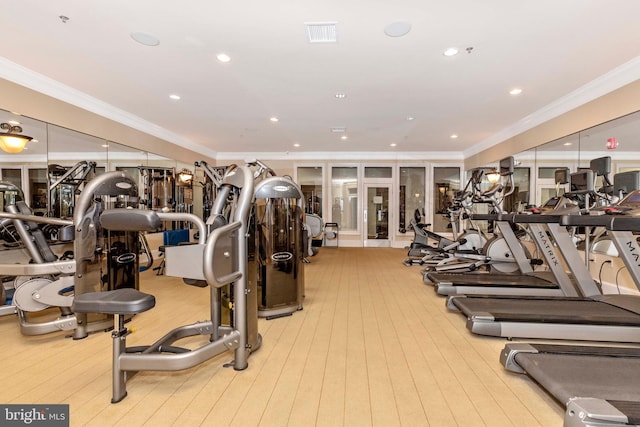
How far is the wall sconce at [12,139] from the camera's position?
3750 millimetres

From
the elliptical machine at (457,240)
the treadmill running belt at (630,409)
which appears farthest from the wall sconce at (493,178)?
the treadmill running belt at (630,409)

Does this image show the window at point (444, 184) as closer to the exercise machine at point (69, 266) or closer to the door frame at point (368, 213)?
the door frame at point (368, 213)

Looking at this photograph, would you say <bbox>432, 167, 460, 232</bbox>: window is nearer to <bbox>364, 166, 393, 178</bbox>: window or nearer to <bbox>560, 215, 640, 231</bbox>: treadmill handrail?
<bbox>364, 166, 393, 178</bbox>: window

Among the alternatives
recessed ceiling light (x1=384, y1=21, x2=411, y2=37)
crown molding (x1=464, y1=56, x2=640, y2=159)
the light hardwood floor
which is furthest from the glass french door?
recessed ceiling light (x1=384, y1=21, x2=411, y2=37)

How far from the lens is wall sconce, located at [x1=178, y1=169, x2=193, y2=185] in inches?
290

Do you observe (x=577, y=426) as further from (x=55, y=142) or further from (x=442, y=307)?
(x=55, y=142)

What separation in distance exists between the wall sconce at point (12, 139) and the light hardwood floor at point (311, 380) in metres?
2.01

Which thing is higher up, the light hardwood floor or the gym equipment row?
the gym equipment row

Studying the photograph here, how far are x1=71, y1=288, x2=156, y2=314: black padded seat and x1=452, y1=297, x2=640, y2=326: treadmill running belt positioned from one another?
109 inches

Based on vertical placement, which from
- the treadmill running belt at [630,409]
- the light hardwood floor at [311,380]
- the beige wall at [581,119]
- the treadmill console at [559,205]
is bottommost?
the light hardwood floor at [311,380]

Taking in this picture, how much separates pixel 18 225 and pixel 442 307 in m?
4.58

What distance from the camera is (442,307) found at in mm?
3895

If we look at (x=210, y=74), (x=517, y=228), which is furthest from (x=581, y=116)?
(x=210, y=74)

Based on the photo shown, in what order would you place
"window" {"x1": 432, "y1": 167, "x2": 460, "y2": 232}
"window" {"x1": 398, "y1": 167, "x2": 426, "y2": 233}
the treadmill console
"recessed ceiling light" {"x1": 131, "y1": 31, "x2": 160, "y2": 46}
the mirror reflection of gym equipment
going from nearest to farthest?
"recessed ceiling light" {"x1": 131, "y1": 31, "x2": 160, "y2": 46}
the treadmill console
the mirror reflection of gym equipment
"window" {"x1": 432, "y1": 167, "x2": 460, "y2": 232}
"window" {"x1": 398, "y1": 167, "x2": 426, "y2": 233}
